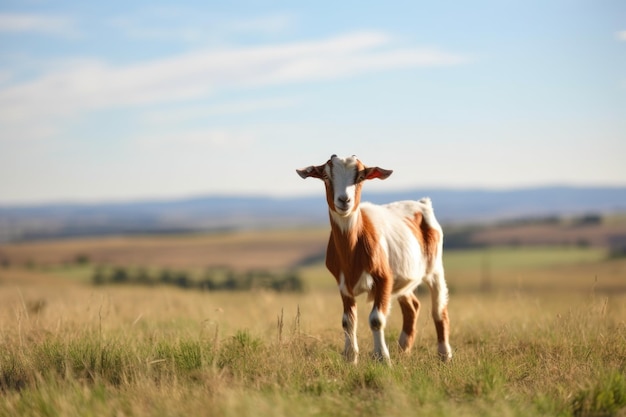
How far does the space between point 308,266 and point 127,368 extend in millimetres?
83635

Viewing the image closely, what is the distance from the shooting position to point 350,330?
9.86 m

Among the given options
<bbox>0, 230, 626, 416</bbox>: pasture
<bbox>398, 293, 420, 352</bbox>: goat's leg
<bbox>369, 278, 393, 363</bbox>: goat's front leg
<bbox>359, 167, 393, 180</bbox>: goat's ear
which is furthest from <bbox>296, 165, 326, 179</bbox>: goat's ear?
<bbox>398, 293, 420, 352</bbox>: goat's leg

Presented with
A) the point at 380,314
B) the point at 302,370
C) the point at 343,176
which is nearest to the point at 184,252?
the point at 380,314

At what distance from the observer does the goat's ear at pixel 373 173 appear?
9.62m

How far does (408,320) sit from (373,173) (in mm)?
2621

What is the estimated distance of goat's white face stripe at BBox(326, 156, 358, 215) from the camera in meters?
9.41

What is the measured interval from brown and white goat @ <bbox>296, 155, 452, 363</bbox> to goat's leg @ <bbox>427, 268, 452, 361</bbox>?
0.01 meters

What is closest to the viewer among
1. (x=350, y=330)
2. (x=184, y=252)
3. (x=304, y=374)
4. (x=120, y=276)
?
(x=304, y=374)

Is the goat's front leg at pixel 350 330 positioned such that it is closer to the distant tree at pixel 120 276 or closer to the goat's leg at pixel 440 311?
the goat's leg at pixel 440 311

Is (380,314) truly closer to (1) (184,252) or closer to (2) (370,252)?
(2) (370,252)

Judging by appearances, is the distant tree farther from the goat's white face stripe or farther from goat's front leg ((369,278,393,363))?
the goat's white face stripe

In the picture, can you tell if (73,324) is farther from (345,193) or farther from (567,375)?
(567,375)

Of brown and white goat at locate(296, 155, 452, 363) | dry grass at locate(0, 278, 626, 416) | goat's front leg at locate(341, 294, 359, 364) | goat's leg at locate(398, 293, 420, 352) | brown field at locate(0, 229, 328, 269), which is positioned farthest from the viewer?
brown field at locate(0, 229, 328, 269)

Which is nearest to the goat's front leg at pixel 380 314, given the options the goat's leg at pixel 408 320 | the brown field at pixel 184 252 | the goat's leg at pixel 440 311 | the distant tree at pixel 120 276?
the goat's leg at pixel 408 320
